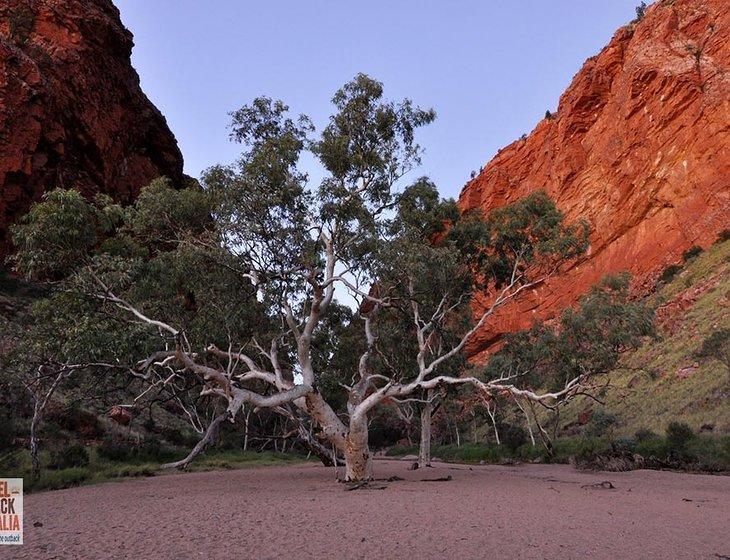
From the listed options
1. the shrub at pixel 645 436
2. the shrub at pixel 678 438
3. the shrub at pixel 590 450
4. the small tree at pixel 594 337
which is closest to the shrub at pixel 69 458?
the small tree at pixel 594 337

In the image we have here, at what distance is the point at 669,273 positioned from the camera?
44.4 meters

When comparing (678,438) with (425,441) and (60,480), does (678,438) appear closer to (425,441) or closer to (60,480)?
(425,441)

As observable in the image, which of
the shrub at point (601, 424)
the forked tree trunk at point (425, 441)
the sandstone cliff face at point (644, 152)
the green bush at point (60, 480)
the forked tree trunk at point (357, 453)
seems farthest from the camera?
the sandstone cliff face at point (644, 152)

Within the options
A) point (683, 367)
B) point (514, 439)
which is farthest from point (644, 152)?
point (514, 439)

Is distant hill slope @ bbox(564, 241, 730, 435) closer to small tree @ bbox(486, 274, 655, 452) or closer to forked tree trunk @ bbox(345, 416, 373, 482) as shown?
small tree @ bbox(486, 274, 655, 452)

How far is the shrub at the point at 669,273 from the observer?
43.7 m

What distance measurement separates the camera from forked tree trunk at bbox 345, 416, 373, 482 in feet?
42.0

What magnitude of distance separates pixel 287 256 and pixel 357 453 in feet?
20.5

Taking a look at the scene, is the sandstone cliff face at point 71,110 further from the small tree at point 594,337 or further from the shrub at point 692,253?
the shrub at point 692,253

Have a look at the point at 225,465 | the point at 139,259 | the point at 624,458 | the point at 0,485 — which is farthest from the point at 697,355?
the point at 0,485

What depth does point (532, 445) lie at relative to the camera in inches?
1073

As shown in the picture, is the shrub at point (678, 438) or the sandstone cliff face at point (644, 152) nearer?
the shrub at point (678, 438)

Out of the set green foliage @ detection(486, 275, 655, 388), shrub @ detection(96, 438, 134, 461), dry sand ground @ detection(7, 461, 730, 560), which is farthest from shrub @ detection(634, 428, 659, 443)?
shrub @ detection(96, 438, 134, 461)

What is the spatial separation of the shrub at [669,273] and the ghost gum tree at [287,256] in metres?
32.0
